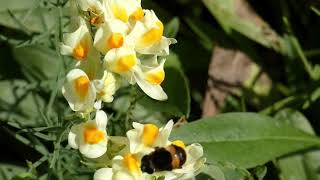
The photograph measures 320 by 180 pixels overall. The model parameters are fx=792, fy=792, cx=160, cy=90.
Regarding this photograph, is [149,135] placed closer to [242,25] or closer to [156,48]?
[156,48]

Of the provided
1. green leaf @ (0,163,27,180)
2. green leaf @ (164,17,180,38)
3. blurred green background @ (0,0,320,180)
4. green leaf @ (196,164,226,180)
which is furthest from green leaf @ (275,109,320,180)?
green leaf @ (0,163,27,180)

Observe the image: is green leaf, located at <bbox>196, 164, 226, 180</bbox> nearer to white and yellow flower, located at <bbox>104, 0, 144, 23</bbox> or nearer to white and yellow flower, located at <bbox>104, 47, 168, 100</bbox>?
white and yellow flower, located at <bbox>104, 47, 168, 100</bbox>

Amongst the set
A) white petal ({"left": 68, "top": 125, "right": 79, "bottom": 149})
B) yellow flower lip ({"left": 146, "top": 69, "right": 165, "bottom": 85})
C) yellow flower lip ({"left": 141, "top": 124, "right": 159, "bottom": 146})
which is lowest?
white petal ({"left": 68, "top": 125, "right": 79, "bottom": 149})

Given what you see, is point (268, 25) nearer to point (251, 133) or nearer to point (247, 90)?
point (247, 90)

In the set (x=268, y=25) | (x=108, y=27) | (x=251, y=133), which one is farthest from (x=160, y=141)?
(x=268, y=25)

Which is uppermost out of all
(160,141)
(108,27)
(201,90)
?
(108,27)

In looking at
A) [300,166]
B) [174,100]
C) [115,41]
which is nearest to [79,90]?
[115,41]

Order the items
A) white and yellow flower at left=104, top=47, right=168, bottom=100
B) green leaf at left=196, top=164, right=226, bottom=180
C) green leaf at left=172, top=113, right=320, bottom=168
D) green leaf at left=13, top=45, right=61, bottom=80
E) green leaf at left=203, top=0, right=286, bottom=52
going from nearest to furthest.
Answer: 1. white and yellow flower at left=104, top=47, right=168, bottom=100
2. green leaf at left=196, top=164, right=226, bottom=180
3. green leaf at left=172, top=113, right=320, bottom=168
4. green leaf at left=13, top=45, right=61, bottom=80
5. green leaf at left=203, top=0, right=286, bottom=52
